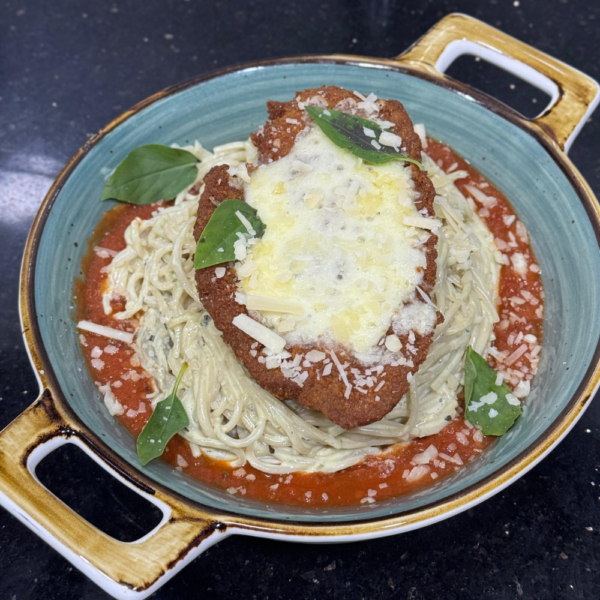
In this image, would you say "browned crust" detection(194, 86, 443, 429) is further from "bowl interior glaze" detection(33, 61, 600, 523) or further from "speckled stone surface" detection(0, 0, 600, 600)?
"speckled stone surface" detection(0, 0, 600, 600)

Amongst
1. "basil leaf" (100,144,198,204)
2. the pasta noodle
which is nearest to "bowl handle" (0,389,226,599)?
the pasta noodle

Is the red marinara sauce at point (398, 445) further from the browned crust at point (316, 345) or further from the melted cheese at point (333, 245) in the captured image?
the melted cheese at point (333, 245)

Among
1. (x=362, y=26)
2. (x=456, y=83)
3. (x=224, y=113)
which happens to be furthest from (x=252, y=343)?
(x=362, y=26)

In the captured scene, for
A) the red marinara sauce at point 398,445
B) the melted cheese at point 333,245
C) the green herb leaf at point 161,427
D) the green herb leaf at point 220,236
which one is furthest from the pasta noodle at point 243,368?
the green herb leaf at point 220,236

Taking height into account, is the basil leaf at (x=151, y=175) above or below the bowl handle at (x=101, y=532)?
above

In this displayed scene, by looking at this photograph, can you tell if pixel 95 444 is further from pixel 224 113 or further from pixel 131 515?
pixel 224 113

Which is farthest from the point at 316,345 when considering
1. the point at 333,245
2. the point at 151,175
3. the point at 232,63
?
the point at 232,63
